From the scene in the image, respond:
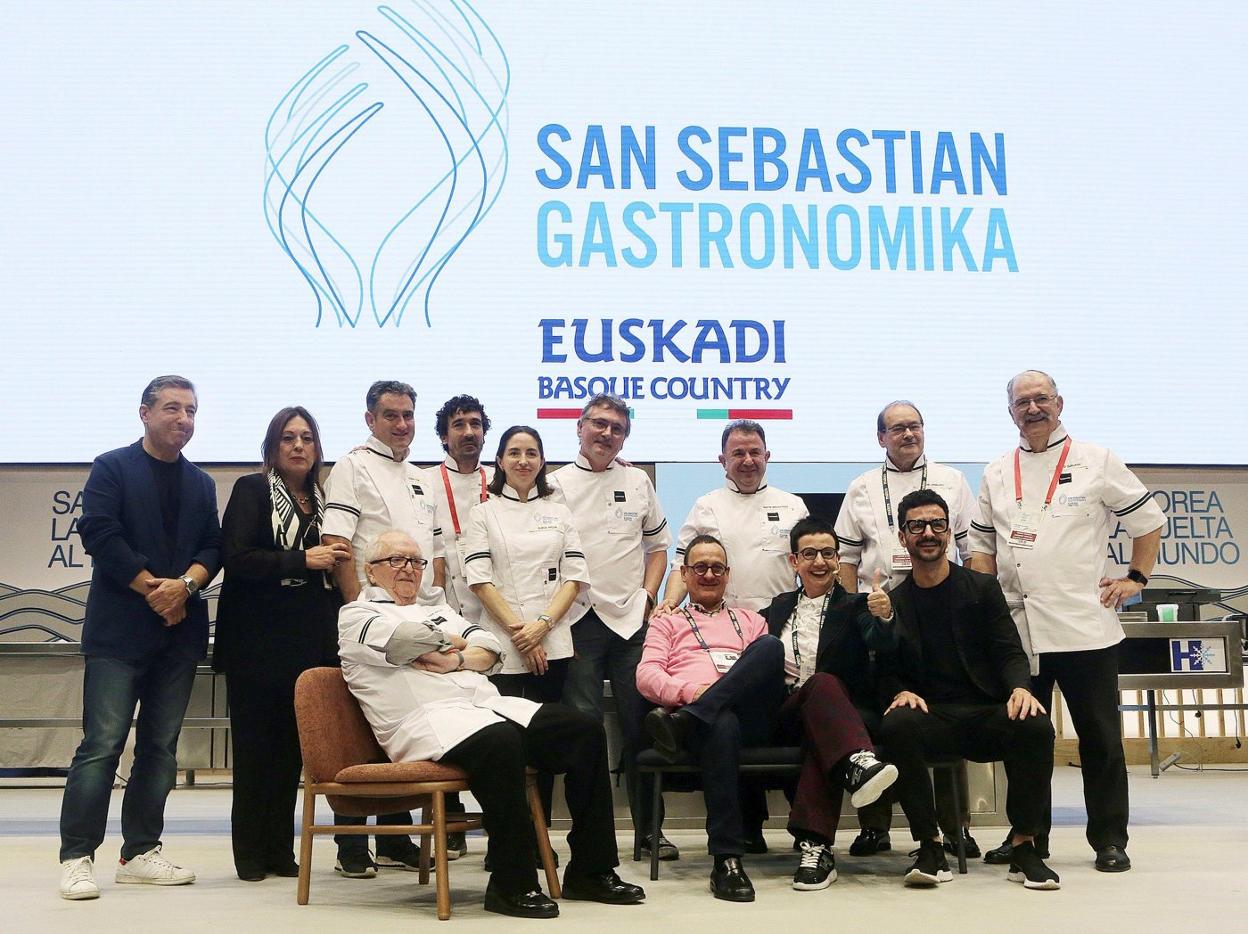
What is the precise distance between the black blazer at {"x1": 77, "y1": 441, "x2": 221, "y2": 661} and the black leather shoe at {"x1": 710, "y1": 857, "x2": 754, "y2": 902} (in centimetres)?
160

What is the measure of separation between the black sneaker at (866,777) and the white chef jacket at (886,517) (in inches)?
33.2

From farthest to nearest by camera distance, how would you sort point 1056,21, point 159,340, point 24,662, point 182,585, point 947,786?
point 1056,21 < point 159,340 < point 24,662 < point 947,786 < point 182,585

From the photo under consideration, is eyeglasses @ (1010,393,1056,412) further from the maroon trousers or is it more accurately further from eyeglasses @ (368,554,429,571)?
eyeglasses @ (368,554,429,571)

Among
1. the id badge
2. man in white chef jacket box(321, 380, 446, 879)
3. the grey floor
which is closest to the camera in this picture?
the grey floor

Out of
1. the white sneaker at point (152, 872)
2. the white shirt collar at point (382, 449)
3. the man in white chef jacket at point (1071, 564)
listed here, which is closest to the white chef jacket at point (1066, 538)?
the man in white chef jacket at point (1071, 564)

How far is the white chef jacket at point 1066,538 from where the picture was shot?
3.66m

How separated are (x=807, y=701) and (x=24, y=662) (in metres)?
3.75

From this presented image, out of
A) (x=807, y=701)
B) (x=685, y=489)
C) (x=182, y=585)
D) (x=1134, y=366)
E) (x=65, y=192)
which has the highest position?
(x=65, y=192)

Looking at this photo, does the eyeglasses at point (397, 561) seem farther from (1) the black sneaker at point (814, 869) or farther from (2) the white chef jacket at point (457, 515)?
(1) the black sneaker at point (814, 869)

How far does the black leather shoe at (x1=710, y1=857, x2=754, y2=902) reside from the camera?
310 cm

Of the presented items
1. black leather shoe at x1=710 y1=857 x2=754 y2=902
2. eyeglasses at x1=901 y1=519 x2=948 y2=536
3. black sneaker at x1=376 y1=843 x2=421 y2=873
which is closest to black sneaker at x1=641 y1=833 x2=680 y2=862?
black leather shoe at x1=710 y1=857 x2=754 y2=902

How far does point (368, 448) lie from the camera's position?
12.5 feet

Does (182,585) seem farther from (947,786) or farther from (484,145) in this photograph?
(484,145)

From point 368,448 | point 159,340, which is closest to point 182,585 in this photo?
point 368,448
